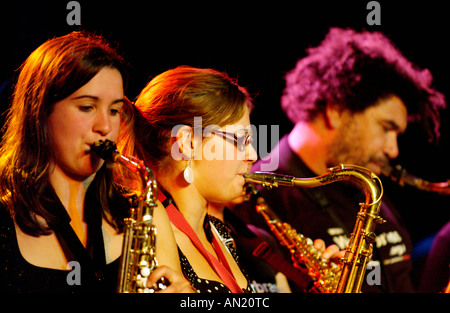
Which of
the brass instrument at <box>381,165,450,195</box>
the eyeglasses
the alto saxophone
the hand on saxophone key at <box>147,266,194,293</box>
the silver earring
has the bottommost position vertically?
the hand on saxophone key at <box>147,266,194,293</box>

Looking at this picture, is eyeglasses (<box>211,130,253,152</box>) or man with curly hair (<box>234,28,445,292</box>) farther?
man with curly hair (<box>234,28,445,292</box>)

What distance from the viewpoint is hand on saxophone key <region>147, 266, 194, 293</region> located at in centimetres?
177

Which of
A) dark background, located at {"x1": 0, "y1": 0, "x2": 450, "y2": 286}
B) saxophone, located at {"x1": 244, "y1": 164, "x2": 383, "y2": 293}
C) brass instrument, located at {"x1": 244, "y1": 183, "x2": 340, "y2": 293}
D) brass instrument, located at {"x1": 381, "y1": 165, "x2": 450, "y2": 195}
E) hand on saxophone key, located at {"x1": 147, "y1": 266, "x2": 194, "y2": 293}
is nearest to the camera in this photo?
hand on saxophone key, located at {"x1": 147, "y1": 266, "x2": 194, "y2": 293}

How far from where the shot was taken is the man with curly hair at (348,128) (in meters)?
3.83

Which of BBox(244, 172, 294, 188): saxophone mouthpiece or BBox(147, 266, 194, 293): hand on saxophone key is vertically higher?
BBox(244, 172, 294, 188): saxophone mouthpiece

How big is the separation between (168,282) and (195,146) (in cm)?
75

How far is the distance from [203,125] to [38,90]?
2.47 feet

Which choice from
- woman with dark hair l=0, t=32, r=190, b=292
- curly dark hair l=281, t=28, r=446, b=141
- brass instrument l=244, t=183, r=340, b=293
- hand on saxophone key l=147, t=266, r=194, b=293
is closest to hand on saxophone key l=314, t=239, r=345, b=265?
brass instrument l=244, t=183, r=340, b=293

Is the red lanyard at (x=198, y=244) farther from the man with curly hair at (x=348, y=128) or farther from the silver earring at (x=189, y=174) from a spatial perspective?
the man with curly hair at (x=348, y=128)

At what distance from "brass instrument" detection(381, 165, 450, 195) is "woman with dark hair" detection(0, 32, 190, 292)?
314cm

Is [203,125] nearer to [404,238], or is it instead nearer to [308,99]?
[308,99]

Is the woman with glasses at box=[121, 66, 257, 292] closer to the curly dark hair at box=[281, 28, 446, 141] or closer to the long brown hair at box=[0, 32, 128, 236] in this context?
the long brown hair at box=[0, 32, 128, 236]

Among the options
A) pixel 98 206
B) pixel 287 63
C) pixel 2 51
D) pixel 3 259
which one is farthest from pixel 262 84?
pixel 3 259

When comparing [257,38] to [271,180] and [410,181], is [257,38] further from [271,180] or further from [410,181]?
[271,180]
